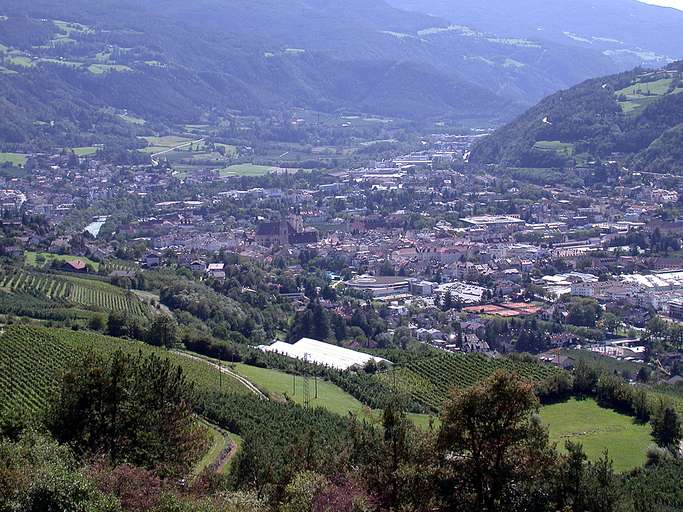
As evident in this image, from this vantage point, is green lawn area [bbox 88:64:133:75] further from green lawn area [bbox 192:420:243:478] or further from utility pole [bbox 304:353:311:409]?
green lawn area [bbox 192:420:243:478]

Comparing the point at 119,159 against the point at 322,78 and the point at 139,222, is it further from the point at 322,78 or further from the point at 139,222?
the point at 322,78

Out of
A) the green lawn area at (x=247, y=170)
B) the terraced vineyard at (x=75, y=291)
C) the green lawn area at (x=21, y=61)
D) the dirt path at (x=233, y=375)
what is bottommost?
the green lawn area at (x=247, y=170)

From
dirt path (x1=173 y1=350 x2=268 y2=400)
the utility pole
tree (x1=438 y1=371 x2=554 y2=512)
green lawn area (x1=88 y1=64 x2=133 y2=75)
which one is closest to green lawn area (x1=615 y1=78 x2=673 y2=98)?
green lawn area (x1=88 y1=64 x2=133 y2=75)

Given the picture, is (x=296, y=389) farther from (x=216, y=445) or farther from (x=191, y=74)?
(x=191, y=74)

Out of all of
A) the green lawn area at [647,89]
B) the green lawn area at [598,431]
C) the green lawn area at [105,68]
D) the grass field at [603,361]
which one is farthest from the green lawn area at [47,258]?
the green lawn area at [105,68]

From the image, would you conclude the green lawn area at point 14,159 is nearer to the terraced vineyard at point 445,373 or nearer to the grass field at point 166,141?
the grass field at point 166,141

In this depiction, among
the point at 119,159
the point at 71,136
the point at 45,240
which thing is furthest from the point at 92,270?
the point at 71,136

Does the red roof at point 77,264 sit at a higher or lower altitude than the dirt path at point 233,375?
lower

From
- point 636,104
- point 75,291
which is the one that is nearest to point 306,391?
point 75,291
